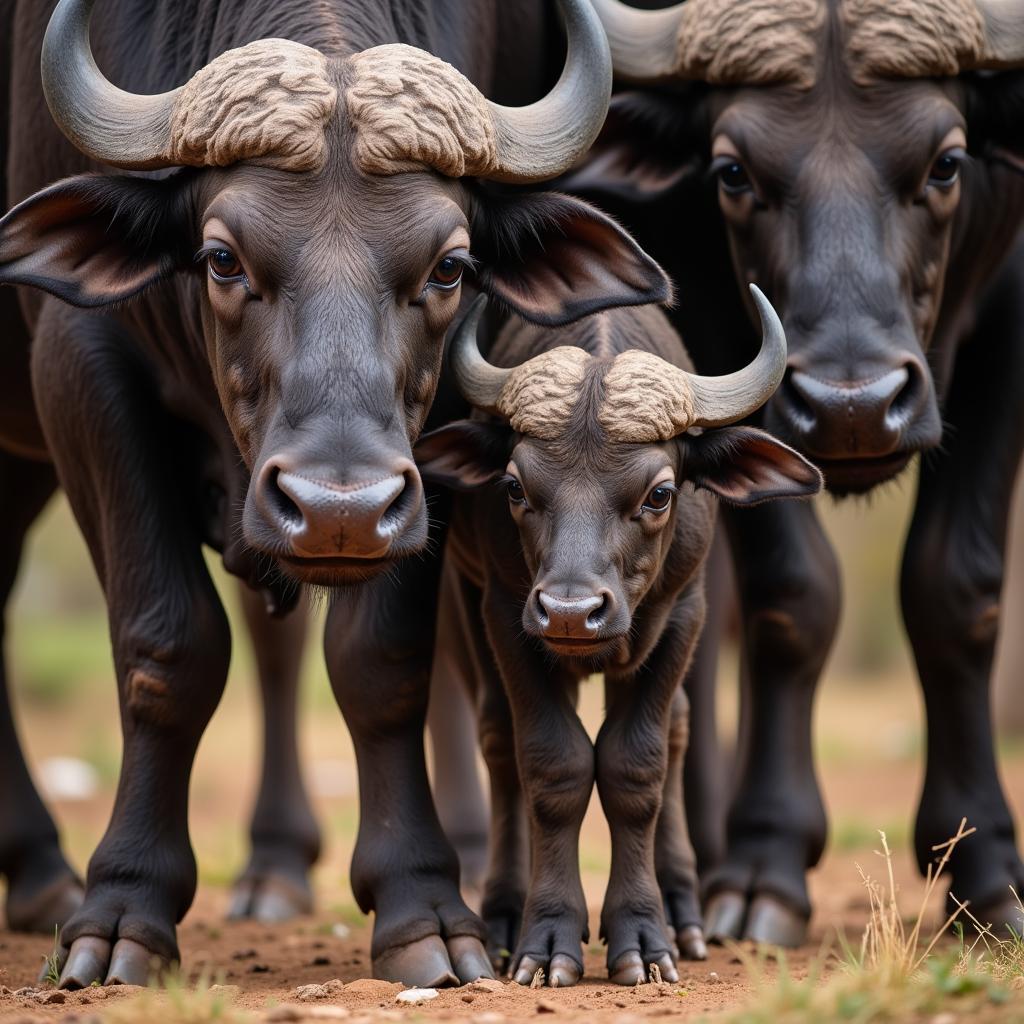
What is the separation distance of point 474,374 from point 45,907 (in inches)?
135

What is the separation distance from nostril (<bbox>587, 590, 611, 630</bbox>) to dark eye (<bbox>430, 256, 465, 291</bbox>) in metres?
1.04

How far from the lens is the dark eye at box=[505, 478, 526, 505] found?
5652 mm

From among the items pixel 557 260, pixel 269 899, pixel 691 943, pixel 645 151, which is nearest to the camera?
pixel 557 260

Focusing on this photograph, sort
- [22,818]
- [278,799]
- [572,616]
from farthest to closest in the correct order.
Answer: [278,799], [22,818], [572,616]

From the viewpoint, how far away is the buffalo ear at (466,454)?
5.80 metres

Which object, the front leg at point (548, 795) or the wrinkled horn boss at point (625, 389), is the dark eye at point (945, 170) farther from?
the front leg at point (548, 795)

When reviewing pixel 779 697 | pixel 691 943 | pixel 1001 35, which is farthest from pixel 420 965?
pixel 1001 35

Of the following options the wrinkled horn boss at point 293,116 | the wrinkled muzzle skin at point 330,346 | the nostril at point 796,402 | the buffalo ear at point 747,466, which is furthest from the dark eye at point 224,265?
→ the nostril at point 796,402

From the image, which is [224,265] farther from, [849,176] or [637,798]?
[849,176]

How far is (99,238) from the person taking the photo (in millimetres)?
5703

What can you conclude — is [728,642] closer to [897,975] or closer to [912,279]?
[912,279]

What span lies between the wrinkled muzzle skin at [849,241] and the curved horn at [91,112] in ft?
7.02

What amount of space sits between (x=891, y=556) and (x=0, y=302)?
21.6 metres

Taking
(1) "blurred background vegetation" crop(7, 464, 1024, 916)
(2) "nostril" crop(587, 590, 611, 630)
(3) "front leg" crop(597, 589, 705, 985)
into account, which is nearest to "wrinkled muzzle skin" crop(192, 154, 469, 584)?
(2) "nostril" crop(587, 590, 611, 630)
